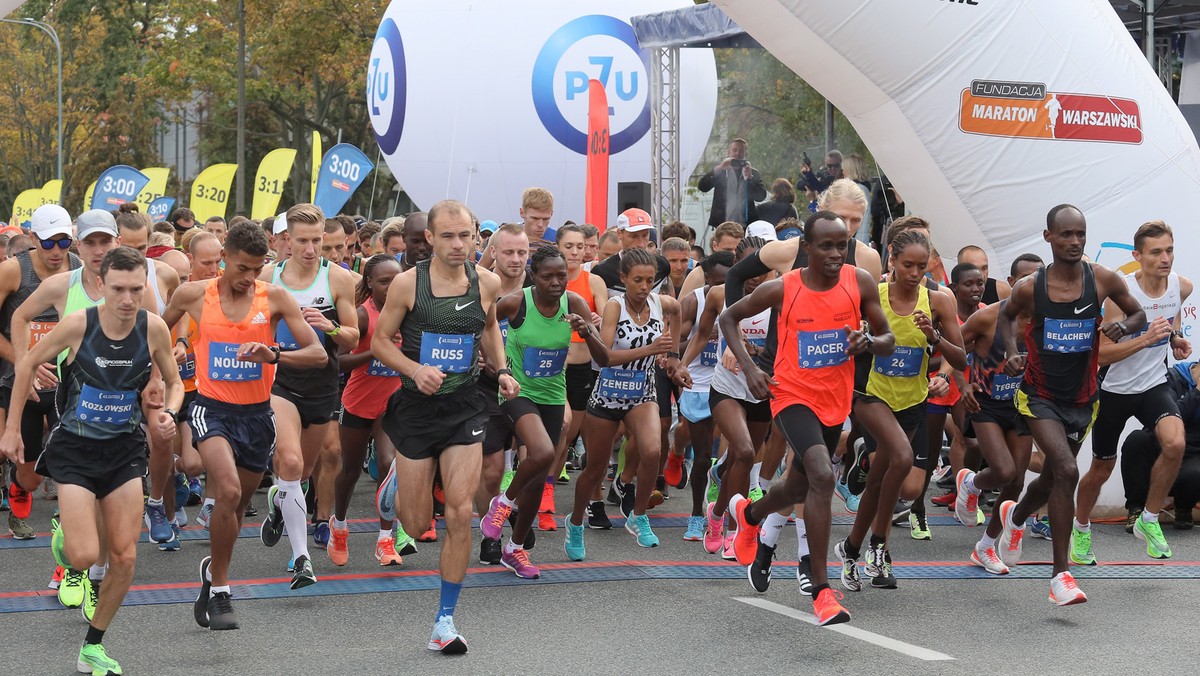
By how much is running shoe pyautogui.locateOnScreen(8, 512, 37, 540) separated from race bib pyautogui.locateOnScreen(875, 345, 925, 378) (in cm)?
528

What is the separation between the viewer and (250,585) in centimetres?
786

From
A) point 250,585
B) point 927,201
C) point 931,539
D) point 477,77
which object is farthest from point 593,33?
point 250,585

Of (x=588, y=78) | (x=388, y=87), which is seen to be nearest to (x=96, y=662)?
(x=588, y=78)

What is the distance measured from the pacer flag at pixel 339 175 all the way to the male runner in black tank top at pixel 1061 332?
14924mm

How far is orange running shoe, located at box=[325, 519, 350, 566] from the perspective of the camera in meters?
8.46

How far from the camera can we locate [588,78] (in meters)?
22.8

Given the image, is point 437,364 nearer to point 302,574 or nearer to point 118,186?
point 302,574

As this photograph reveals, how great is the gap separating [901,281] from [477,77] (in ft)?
55.6

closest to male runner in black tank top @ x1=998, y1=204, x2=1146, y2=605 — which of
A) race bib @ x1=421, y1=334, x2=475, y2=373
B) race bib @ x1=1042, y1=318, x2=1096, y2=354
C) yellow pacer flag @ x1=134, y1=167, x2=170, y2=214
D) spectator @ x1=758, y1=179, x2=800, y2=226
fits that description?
race bib @ x1=1042, y1=318, x2=1096, y2=354

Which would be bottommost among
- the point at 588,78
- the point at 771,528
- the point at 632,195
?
the point at 771,528

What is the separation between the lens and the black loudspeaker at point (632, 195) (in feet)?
59.1

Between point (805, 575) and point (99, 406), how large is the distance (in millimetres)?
3438

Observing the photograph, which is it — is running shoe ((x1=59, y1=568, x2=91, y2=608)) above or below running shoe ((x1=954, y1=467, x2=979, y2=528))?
below

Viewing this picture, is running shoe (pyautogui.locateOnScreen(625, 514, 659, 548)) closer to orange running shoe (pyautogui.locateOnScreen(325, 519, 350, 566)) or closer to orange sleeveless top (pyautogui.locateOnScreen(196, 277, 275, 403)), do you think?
orange running shoe (pyautogui.locateOnScreen(325, 519, 350, 566))
